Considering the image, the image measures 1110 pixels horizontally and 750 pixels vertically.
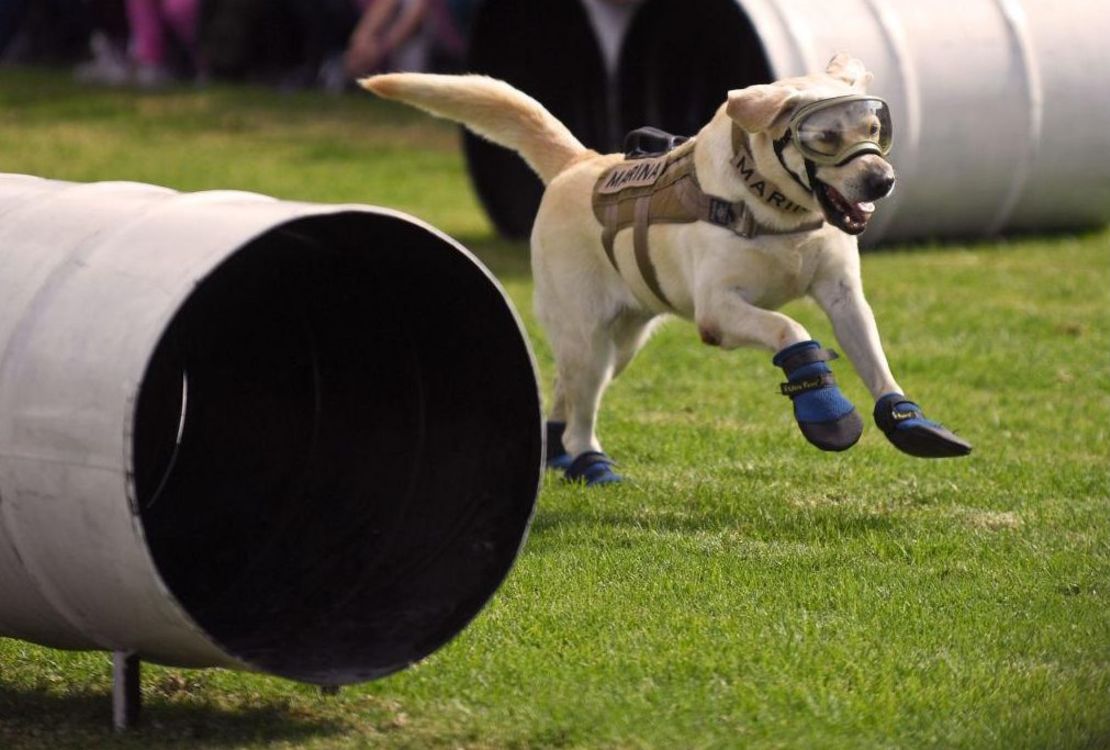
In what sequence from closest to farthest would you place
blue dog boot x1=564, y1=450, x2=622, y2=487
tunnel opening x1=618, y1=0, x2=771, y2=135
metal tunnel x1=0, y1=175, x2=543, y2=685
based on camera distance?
1. metal tunnel x1=0, y1=175, x2=543, y2=685
2. blue dog boot x1=564, y1=450, x2=622, y2=487
3. tunnel opening x1=618, y1=0, x2=771, y2=135

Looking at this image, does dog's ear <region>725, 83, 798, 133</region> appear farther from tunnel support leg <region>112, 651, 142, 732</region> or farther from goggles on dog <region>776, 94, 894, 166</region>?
tunnel support leg <region>112, 651, 142, 732</region>

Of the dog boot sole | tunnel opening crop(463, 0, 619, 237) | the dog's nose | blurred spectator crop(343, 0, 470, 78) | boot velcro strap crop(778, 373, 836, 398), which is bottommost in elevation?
blurred spectator crop(343, 0, 470, 78)

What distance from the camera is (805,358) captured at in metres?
5.86

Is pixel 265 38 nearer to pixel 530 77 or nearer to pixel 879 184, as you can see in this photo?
pixel 530 77

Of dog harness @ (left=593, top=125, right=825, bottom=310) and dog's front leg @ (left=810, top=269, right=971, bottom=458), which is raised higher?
dog harness @ (left=593, top=125, right=825, bottom=310)

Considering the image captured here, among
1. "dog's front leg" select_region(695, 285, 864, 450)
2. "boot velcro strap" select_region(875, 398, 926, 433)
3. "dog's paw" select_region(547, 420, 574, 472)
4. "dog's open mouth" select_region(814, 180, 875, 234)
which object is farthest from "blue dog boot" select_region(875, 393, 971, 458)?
"dog's paw" select_region(547, 420, 574, 472)

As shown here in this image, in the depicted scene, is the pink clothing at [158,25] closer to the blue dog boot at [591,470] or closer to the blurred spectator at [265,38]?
the blurred spectator at [265,38]

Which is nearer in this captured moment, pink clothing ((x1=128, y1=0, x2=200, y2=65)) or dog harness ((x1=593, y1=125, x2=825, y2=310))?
dog harness ((x1=593, y1=125, x2=825, y2=310))

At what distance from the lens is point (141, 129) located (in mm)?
18094

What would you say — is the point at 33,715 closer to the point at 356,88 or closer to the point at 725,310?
the point at 725,310

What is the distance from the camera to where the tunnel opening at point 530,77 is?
13.0 metres

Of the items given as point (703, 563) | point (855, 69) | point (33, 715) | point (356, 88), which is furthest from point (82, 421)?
point (356, 88)

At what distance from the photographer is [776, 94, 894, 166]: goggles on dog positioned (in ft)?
18.9

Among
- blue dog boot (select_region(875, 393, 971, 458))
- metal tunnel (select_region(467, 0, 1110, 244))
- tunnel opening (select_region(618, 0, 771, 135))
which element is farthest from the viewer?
tunnel opening (select_region(618, 0, 771, 135))
